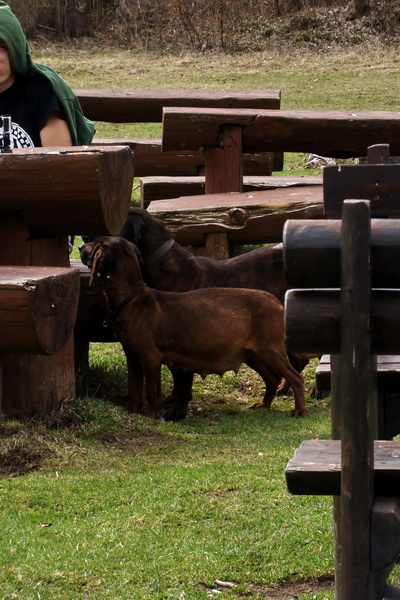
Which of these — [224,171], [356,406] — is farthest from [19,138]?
[356,406]

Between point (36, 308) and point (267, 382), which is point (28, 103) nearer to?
point (36, 308)

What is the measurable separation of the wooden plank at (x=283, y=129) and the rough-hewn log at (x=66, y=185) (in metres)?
3.06

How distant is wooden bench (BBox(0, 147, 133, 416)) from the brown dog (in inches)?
36.5

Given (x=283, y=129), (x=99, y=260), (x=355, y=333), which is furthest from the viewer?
(x=283, y=129)

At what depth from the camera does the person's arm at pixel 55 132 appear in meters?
6.60

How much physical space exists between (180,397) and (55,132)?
6.58 feet

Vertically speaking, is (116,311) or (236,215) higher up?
(236,215)

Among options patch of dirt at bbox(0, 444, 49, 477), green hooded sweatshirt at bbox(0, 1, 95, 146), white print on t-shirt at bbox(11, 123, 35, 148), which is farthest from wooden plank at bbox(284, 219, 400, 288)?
white print on t-shirt at bbox(11, 123, 35, 148)

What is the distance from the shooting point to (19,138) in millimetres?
6586

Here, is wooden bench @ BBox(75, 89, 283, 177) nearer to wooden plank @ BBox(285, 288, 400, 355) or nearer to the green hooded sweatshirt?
the green hooded sweatshirt

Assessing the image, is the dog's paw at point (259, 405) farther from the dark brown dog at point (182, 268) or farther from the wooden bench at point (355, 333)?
the wooden bench at point (355, 333)

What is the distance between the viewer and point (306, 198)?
888 cm

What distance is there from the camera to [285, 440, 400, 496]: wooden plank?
2885 mm

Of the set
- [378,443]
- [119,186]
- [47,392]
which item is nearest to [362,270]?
[378,443]
